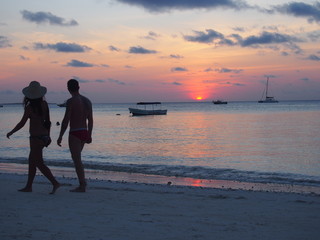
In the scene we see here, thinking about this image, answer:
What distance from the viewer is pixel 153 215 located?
20.1 feet

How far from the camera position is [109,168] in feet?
50.0

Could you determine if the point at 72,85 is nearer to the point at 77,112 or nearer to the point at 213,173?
the point at 77,112

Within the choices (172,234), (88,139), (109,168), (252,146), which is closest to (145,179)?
(109,168)

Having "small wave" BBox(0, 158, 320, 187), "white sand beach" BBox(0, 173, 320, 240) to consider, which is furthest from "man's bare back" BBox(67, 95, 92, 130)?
"small wave" BBox(0, 158, 320, 187)

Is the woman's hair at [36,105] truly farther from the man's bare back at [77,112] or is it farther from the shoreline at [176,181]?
the shoreline at [176,181]

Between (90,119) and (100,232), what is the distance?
283 cm

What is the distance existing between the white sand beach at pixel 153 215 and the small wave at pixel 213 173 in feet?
14.2

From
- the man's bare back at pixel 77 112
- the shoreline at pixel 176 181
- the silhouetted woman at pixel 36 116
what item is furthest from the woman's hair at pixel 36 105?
the shoreline at pixel 176 181

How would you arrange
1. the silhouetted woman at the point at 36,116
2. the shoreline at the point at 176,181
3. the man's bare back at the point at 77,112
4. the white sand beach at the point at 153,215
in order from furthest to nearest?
the shoreline at the point at 176,181 → the man's bare back at the point at 77,112 → the silhouetted woman at the point at 36,116 → the white sand beach at the point at 153,215

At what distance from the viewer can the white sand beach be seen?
5086mm

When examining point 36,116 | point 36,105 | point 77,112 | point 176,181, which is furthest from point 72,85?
point 176,181

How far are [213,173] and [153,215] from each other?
8.49m

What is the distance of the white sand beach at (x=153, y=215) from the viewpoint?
5.09 metres

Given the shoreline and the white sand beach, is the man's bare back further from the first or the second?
the shoreline
